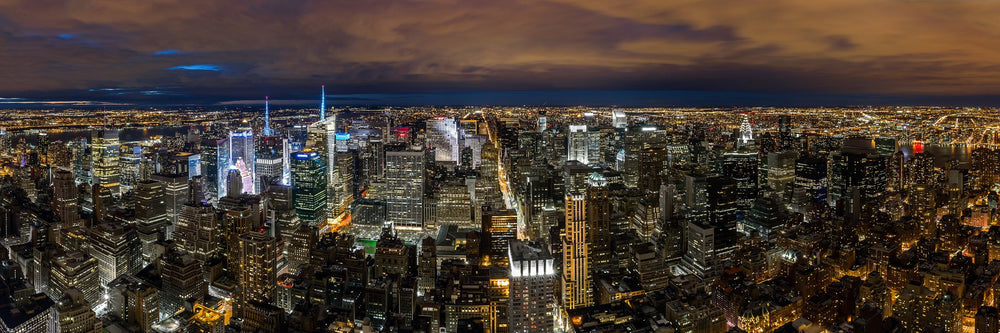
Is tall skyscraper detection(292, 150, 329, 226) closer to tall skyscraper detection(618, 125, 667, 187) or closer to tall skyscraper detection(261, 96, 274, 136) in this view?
tall skyscraper detection(261, 96, 274, 136)

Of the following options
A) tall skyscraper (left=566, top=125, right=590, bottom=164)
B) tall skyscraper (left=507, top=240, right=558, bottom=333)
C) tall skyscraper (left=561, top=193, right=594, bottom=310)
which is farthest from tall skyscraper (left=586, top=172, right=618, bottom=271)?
tall skyscraper (left=566, top=125, right=590, bottom=164)

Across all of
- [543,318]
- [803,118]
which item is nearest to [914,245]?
[543,318]

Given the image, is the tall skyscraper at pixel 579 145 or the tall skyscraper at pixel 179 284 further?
the tall skyscraper at pixel 579 145

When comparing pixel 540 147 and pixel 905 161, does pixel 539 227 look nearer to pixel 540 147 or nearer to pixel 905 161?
pixel 540 147

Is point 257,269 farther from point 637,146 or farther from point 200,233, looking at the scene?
point 637,146

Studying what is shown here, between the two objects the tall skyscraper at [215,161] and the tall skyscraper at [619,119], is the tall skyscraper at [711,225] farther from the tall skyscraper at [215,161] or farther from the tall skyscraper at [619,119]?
the tall skyscraper at [215,161]

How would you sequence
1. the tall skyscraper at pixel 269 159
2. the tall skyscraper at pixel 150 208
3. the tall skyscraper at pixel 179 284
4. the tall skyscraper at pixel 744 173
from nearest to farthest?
the tall skyscraper at pixel 179 284, the tall skyscraper at pixel 150 208, the tall skyscraper at pixel 744 173, the tall skyscraper at pixel 269 159

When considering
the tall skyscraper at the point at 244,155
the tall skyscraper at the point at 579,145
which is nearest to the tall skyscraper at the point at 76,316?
the tall skyscraper at the point at 244,155
